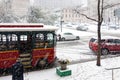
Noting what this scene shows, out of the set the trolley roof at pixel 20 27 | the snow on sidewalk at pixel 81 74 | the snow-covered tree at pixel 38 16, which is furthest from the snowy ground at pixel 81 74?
the snow-covered tree at pixel 38 16

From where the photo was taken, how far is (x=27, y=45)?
1545 cm

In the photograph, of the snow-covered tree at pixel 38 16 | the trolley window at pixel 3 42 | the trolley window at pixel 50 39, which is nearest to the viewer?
the trolley window at pixel 3 42

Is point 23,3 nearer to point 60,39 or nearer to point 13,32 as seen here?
point 60,39

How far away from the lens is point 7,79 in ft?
45.4

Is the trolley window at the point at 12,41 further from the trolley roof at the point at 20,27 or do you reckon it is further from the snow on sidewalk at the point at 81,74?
the snow on sidewalk at the point at 81,74

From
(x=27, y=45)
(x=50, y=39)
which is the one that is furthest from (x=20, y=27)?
(x=50, y=39)

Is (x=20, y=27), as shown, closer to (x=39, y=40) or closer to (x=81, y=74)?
(x=39, y=40)

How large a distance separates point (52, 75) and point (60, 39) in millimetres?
21007

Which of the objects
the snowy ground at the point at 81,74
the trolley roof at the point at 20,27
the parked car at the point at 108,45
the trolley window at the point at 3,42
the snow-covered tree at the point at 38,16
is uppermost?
the snow-covered tree at the point at 38,16

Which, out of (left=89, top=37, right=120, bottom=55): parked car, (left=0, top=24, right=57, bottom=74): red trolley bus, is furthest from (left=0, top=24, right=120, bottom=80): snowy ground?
A: (left=89, top=37, right=120, bottom=55): parked car

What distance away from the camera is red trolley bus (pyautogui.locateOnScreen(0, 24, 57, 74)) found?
1470 centimetres

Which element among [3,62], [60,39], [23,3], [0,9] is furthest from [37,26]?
[23,3]

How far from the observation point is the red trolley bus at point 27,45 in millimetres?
14695

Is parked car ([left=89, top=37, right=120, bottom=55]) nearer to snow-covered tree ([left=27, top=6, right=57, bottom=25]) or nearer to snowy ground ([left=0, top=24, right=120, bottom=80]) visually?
snowy ground ([left=0, top=24, right=120, bottom=80])
